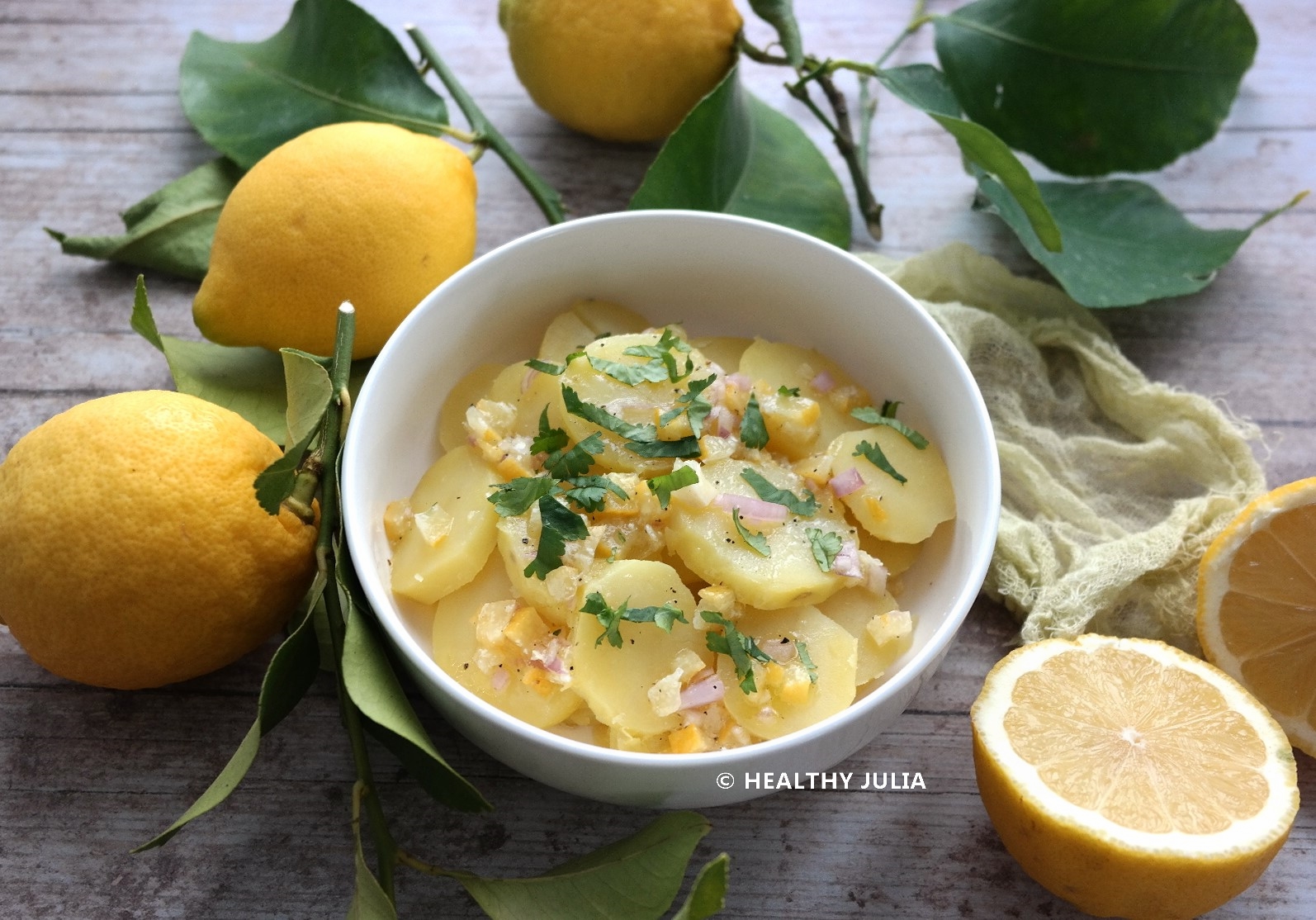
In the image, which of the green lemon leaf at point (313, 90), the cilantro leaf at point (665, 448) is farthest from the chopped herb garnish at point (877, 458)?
the green lemon leaf at point (313, 90)

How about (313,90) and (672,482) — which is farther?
(313,90)

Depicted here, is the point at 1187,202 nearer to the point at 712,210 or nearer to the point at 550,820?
the point at 712,210

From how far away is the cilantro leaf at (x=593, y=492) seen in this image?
1341mm

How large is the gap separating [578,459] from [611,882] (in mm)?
514

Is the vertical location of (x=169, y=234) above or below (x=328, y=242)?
below

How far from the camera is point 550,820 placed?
1.42 meters

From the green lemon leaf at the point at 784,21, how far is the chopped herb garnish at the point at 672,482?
89 centimetres

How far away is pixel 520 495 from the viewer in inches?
53.4

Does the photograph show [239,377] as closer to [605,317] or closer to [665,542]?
[605,317]

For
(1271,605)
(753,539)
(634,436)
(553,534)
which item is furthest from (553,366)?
(1271,605)

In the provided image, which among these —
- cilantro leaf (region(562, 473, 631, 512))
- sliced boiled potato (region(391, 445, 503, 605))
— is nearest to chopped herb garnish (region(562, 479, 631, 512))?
cilantro leaf (region(562, 473, 631, 512))

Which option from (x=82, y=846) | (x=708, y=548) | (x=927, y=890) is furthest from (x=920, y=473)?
(x=82, y=846)

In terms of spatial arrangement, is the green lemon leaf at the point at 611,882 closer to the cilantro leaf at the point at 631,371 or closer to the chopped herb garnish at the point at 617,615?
the chopped herb garnish at the point at 617,615

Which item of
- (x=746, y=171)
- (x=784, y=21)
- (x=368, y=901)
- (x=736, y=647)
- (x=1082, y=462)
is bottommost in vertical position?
(x=368, y=901)
